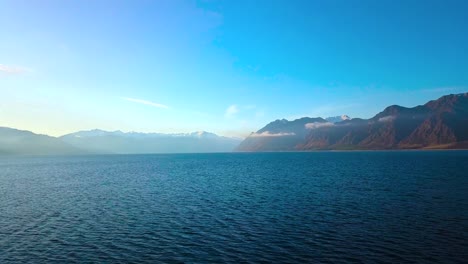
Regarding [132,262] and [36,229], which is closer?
[132,262]

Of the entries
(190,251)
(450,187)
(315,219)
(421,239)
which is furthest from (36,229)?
(450,187)

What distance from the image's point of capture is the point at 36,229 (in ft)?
156

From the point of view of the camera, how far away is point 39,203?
71.4m

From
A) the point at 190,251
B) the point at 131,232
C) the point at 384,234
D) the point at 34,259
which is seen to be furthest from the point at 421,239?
the point at 34,259

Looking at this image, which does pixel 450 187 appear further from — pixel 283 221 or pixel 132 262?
pixel 132 262

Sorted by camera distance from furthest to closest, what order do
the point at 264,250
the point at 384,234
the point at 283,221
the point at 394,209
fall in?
1. the point at 394,209
2. the point at 283,221
3. the point at 384,234
4. the point at 264,250

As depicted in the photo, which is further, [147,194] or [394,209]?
[147,194]

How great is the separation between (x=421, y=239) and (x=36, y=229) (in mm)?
53449

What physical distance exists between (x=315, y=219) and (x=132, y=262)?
29531 millimetres

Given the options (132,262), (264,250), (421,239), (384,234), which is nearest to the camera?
(132,262)

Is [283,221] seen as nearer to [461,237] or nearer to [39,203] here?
[461,237]

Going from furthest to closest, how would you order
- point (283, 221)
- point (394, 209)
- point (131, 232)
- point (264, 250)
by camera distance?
point (394, 209), point (283, 221), point (131, 232), point (264, 250)

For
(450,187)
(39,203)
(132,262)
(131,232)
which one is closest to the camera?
(132,262)

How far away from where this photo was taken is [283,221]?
50062 millimetres
